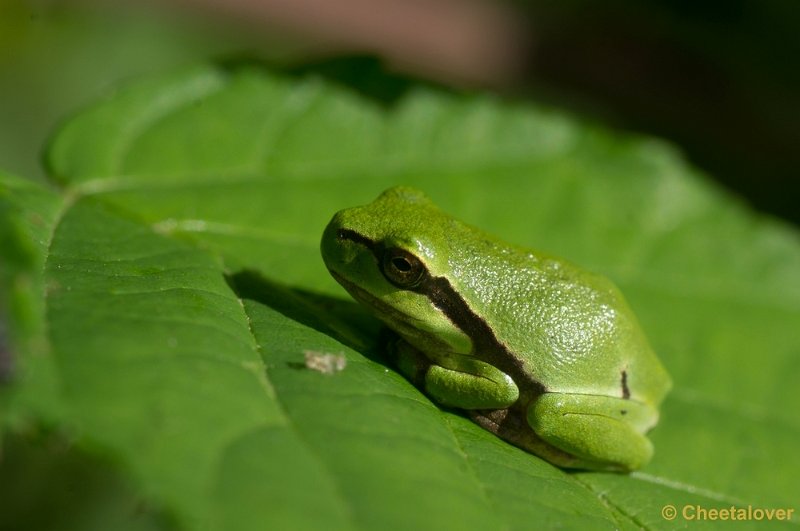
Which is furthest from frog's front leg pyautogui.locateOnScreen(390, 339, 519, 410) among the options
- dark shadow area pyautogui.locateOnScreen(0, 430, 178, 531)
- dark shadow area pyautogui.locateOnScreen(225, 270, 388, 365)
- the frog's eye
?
dark shadow area pyautogui.locateOnScreen(0, 430, 178, 531)

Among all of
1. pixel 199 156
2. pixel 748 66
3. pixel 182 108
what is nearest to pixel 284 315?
Answer: pixel 199 156

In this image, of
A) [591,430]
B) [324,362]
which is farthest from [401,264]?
[591,430]

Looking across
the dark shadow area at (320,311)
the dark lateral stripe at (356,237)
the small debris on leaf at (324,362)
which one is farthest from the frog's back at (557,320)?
the small debris on leaf at (324,362)

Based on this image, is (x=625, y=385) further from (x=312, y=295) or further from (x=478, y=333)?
(x=312, y=295)

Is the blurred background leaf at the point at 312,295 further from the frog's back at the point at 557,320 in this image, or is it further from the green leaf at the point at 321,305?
the frog's back at the point at 557,320

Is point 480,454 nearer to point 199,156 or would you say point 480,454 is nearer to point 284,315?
point 284,315

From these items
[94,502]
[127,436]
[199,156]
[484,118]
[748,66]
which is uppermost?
[748,66]

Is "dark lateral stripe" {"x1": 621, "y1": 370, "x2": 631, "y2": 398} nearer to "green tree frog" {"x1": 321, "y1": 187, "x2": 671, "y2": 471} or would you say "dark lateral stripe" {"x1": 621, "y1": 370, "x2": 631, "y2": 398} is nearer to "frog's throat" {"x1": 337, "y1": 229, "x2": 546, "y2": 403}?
"green tree frog" {"x1": 321, "y1": 187, "x2": 671, "y2": 471}
